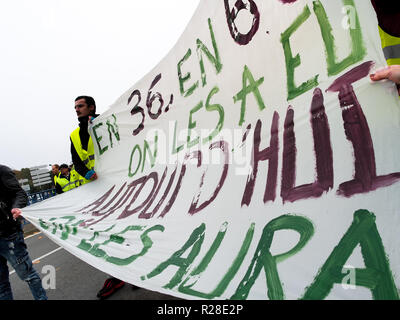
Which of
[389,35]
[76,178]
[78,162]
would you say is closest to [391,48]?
[389,35]

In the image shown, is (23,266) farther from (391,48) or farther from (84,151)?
(391,48)

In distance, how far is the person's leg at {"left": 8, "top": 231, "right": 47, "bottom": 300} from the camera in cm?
193

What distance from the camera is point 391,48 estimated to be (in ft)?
2.66

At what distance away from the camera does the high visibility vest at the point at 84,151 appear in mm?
2908

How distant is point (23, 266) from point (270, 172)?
233 cm

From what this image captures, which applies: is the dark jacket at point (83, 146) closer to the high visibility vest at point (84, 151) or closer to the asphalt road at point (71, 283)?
the high visibility vest at point (84, 151)

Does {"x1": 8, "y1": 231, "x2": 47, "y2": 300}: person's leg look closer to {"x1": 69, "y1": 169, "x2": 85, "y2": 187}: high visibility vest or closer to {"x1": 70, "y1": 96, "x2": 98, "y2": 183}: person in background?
{"x1": 70, "y1": 96, "x2": 98, "y2": 183}: person in background

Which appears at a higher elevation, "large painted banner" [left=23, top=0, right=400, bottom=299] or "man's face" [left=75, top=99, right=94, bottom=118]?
"man's face" [left=75, top=99, right=94, bottom=118]

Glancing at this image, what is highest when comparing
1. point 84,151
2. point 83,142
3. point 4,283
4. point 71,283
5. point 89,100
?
point 89,100

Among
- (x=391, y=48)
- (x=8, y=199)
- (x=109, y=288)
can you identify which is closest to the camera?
(x=391, y=48)

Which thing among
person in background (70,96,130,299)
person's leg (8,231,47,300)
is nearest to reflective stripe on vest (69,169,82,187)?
person in background (70,96,130,299)

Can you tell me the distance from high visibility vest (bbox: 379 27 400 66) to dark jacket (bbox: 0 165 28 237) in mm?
2857

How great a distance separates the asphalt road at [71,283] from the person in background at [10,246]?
0.62 m
